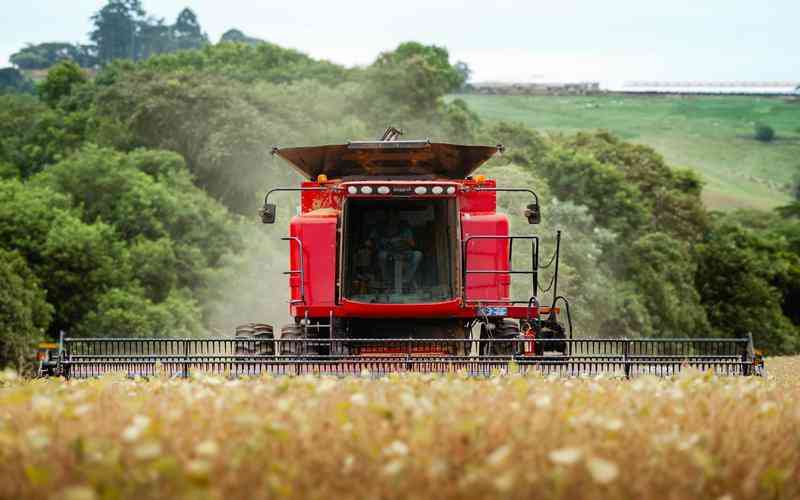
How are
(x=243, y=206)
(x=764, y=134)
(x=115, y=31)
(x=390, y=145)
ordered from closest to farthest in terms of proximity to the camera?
(x=390, y=145)
(x=243, y=206)
(x=764, y=134)
(x=115, y=31)

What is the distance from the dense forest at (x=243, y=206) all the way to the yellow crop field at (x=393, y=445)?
31.6 metres

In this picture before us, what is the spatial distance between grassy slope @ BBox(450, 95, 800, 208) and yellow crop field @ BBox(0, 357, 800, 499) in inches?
4759

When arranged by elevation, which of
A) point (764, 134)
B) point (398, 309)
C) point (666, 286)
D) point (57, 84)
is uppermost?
point (57, 84)

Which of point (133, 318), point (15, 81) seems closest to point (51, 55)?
point (15, 81)

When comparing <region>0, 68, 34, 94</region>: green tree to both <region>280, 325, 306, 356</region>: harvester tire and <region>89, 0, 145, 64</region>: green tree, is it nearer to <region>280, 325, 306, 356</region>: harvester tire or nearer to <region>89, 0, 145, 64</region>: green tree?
<region>89, 0, 145, 64</region>: green tree

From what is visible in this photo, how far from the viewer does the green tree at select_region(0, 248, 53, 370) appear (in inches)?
1548

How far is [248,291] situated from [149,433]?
144 ft

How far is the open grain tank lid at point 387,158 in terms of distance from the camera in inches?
681

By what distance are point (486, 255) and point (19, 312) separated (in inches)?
1043

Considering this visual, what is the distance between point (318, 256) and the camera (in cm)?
1662

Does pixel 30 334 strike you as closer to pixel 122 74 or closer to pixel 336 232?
pixel 336 232

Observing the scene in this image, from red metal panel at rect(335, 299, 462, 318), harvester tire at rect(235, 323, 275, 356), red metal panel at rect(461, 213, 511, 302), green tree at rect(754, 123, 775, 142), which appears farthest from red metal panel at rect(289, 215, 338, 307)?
green tree at rect(754, 123, 775, 142)

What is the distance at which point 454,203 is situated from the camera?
16406 millimetres

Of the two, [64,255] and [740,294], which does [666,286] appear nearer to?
[740,294]
